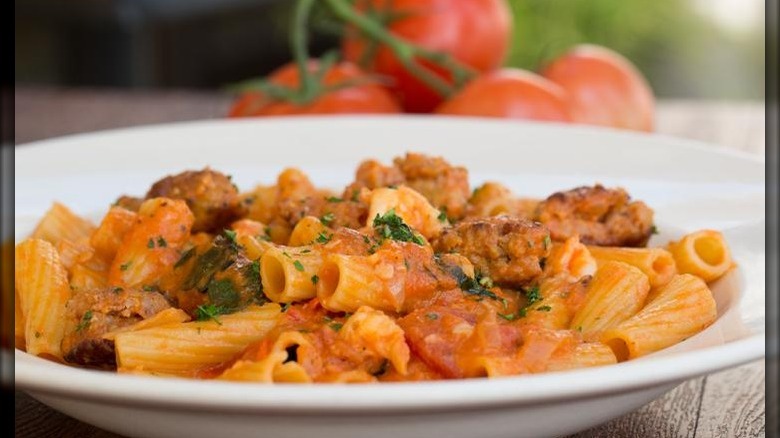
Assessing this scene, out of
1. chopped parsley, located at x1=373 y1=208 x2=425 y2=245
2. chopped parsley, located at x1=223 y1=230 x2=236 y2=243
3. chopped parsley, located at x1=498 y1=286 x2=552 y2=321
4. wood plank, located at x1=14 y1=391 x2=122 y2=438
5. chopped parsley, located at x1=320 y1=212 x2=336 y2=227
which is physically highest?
chopped parsley, located at x1=373 y1=208 x2=425 y2=245

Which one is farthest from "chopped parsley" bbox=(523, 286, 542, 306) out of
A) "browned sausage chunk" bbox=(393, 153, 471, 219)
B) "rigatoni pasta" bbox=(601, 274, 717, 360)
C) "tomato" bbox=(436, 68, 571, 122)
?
"tomato" bbox=(436, 68, 571, 122)

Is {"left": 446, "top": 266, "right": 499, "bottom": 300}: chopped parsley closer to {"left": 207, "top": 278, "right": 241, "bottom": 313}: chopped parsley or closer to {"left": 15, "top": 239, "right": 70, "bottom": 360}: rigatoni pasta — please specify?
{"left": 207, "top": 278, "right": 241, "bottom": 313}: chopped parsley

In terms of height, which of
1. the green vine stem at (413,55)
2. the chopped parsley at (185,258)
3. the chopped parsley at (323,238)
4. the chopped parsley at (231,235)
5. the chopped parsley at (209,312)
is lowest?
the chopped parsley at (209,312)

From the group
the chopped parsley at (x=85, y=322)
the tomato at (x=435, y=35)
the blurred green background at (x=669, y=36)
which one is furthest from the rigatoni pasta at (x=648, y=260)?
the blurred green background at (x=669, y=36)

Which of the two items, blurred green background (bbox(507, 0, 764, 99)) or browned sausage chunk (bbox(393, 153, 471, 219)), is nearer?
browned sausage chunk (bbox(393, 153, 471, 219))

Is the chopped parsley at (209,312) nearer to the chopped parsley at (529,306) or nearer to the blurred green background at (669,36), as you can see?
the chopped parsley at (529,306)

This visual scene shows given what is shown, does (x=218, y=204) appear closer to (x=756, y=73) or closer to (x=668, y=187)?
(x=668, y=187)

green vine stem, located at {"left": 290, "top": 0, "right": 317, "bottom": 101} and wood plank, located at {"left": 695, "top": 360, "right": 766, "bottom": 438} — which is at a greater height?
green vine stem, located at {"left": 290, "top": 0, "right": 317, "bottom": 101}
